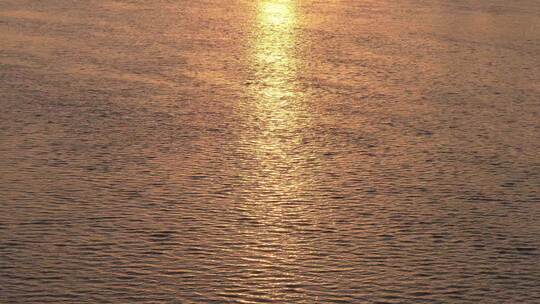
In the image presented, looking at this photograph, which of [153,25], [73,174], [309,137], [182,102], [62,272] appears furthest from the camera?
[153,25]

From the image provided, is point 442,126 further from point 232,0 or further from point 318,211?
point 232,0

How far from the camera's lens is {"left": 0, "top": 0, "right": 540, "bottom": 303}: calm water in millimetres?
4133

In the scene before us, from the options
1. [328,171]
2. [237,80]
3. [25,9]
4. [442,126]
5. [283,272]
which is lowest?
[25,9]

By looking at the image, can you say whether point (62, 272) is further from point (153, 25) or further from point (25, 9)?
point (25, 9)

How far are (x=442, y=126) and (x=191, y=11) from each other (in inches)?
311

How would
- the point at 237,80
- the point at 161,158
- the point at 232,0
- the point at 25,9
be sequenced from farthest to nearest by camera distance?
the point at 232,0 < the point at 25,9 < the point at 237,80 < the point at 161,158

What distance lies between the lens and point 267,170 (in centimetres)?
576

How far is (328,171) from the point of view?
5758mm

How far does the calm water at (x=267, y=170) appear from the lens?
413 centimetres

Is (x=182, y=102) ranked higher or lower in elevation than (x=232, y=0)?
higher

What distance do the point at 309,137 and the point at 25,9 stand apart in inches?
322

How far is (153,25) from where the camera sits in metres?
12.4

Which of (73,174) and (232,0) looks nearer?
(73,174)

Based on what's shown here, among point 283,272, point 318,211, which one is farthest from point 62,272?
point 318,211
